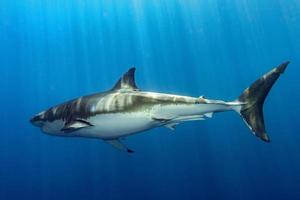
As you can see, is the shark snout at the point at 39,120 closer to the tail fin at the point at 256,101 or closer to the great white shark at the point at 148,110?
the great white shark at the point at 148,110

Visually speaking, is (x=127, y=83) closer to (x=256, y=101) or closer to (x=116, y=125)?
(x=116, y=125)

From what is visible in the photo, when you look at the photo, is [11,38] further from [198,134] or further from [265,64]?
[265,64]

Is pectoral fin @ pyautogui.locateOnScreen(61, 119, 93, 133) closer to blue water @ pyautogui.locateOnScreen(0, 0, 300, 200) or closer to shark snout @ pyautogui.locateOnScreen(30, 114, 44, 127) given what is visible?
shark snout @ pyautogui.locateOnScreen(30, 114, 44, 127)

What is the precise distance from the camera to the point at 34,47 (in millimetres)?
46344

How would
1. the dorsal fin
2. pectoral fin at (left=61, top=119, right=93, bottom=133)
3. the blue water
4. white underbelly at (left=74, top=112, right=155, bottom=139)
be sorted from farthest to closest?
the blue water < the dorsal fin < pectoral fin at (left=61, top=119, right=93, bottom=133) < white underbelly at (left=74, top=112, right=155, bottom=139)

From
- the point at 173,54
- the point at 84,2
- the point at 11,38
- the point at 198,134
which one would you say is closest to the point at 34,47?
the point at 11,38

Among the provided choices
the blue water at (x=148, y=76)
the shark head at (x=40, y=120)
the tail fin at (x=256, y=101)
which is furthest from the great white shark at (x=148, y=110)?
the blue water at (x=148, y=76)

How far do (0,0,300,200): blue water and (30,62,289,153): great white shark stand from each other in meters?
31.8

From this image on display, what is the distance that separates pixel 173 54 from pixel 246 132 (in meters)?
15.4

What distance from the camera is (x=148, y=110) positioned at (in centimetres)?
768

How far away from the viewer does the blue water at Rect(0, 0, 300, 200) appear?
44.7 metres

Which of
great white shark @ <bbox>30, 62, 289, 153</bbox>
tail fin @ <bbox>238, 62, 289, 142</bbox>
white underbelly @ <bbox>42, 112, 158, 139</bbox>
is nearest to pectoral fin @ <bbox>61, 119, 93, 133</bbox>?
great white shark @ <bbox>30, 62, 289, 153</bbox>

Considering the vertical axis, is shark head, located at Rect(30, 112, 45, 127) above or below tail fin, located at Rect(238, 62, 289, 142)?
above

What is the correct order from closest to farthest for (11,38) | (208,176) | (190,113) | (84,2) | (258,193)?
(190,113) → (84,2) → (11,38) → (208,176) → (258,193)
